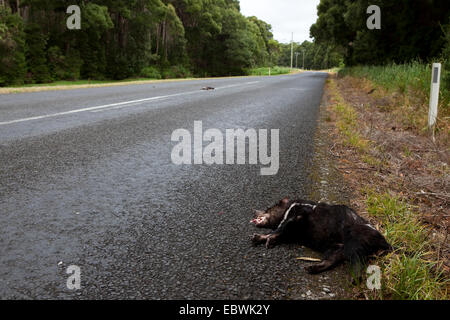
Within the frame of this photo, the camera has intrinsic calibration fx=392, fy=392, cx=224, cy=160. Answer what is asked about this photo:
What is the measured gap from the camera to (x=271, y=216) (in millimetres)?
2549

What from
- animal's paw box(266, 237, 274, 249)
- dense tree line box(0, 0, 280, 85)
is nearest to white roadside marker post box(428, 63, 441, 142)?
animal's paw box(266, 237, 274, 249)

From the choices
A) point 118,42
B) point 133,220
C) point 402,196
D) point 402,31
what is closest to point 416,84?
point 402,196

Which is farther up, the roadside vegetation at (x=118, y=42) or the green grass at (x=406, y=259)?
the roadside vegetation at (x=118, y=42)

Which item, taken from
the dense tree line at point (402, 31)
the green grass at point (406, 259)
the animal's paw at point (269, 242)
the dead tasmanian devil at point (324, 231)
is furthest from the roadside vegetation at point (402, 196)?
the dense tree line at point (402, 31)

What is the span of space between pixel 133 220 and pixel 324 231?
1197 mm

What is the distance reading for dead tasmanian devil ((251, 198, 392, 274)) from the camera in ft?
6.91

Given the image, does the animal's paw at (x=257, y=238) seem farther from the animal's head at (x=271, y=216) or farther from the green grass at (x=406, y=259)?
the green grass at (x=406, y=259)

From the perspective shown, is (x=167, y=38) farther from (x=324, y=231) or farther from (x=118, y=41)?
(x=324, y=231)

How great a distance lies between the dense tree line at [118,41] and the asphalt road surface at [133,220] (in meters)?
20.7

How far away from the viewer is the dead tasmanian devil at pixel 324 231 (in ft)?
6.91

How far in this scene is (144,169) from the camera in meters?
3.73

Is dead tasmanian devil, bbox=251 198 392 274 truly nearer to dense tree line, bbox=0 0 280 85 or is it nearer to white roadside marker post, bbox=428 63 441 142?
white roadside marker post, bbox=428 63 441 142
